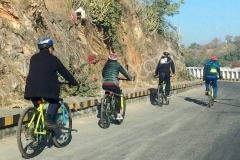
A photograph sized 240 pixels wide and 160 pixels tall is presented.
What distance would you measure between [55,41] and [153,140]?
7.69m

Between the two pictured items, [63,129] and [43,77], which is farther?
[63,129]

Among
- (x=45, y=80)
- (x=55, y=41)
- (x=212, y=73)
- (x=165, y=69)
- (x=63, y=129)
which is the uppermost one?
(x=55, y=41)

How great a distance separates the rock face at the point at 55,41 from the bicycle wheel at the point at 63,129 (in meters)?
3.06

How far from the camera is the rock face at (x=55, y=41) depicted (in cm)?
1076

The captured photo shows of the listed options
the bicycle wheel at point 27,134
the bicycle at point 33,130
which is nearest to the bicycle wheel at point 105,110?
the bicycle at point 33,130

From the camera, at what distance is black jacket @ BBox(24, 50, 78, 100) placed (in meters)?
6.37

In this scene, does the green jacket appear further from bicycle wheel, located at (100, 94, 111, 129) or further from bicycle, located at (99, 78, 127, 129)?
bicycle wheel, located at (100, 94, 111, 129)

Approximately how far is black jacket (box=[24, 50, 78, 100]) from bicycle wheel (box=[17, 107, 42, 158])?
1.07 feet

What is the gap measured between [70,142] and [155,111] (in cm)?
580

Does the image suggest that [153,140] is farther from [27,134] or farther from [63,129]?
[27,134]

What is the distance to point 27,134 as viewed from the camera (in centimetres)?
613

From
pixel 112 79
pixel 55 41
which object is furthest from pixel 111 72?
pixel 55 41

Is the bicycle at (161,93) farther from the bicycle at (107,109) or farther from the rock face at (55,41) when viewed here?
the bicycle at (107,109)

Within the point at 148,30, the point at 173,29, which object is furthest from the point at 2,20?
the point at 173,29
